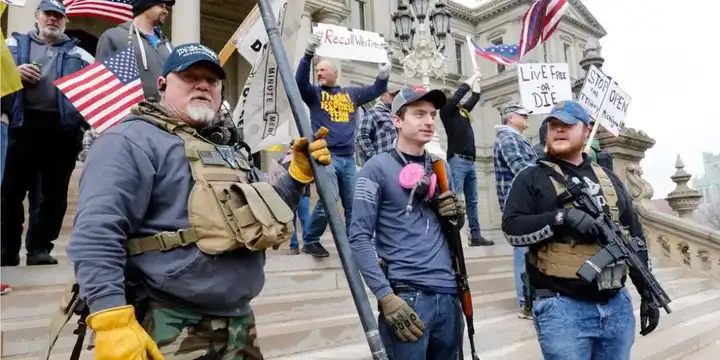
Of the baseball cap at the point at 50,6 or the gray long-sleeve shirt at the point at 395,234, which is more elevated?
the baseball cap at the point at 50,6

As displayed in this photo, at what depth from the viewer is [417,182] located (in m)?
2.96

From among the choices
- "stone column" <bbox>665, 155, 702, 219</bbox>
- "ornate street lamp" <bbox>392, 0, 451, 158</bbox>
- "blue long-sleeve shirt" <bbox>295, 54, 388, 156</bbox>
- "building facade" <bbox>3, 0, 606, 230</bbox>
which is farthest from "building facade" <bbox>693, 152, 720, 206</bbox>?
"blue long-sleeve shirt" <bbox>295, 54, 388, 156</bbox>

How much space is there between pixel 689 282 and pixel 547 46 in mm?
34196

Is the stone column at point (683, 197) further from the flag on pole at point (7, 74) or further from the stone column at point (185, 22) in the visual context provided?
the flag on pole at point (7, 74)

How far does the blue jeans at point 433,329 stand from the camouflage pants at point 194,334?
0.86 m

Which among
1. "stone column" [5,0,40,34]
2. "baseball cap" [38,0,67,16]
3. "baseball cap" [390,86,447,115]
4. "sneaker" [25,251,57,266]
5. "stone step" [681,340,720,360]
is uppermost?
"stone column" [5,0,40,34]

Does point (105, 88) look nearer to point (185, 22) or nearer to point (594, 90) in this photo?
point (594, 90)

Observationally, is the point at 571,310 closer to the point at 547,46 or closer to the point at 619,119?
the point at 619,119

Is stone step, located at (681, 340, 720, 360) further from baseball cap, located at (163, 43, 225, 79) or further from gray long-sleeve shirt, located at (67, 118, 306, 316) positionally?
baseball cap, located at (163, 43, 225, 79)

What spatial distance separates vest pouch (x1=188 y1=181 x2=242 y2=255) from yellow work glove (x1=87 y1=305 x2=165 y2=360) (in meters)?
0.34

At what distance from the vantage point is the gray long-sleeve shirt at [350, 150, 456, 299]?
114 inches

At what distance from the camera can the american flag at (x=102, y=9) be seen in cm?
558

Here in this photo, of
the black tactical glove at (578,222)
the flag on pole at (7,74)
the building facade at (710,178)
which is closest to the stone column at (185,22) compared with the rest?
the flag on pole at (7,74)

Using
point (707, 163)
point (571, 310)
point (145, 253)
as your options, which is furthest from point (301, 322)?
point (707, 163)
